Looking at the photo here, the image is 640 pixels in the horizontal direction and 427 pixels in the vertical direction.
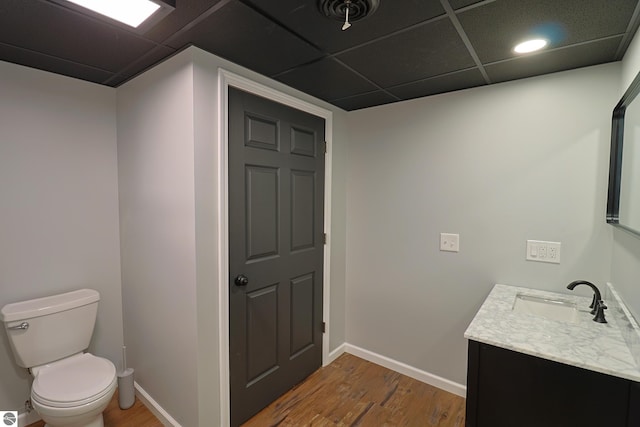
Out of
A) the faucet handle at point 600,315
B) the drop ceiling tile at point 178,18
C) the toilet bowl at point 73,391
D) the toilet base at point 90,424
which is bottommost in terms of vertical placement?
the toilet base at point 90,424

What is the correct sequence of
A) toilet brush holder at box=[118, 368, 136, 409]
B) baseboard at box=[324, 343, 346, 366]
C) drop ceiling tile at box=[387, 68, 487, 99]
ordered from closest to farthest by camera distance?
drop ceiling tile at box=[387, 68, 487, 99], toilet brush holder at box=[118, 368, 136, 409], baseboard at box=[324, 343, 346, 366]

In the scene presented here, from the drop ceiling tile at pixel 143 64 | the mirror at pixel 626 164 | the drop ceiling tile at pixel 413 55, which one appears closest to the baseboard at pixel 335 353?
the mirror at pixel 626 164

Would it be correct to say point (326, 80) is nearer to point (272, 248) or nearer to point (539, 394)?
point (272, 248)

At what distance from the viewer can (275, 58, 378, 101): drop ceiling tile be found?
1.77m

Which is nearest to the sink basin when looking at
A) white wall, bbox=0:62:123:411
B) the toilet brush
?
the toilet brush

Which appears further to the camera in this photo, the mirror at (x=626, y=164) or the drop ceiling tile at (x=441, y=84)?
the drop ceiling tile at (x=441, y=84)

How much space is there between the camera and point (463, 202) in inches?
85.0

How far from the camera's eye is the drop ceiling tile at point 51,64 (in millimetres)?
1622

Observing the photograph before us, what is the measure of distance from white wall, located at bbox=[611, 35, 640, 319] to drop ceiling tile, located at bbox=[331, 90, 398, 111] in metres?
1.30

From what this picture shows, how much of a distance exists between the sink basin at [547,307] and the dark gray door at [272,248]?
4.67 feet

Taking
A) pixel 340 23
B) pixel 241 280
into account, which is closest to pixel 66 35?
pixel 340 23

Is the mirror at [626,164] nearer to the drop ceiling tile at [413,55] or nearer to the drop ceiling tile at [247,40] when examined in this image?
the drop ceiling tile at [413,55]

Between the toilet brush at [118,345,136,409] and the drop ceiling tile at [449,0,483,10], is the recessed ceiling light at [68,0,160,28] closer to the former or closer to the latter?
the drop ceiling tile at [449,0,483,10]

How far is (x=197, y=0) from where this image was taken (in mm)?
1172
